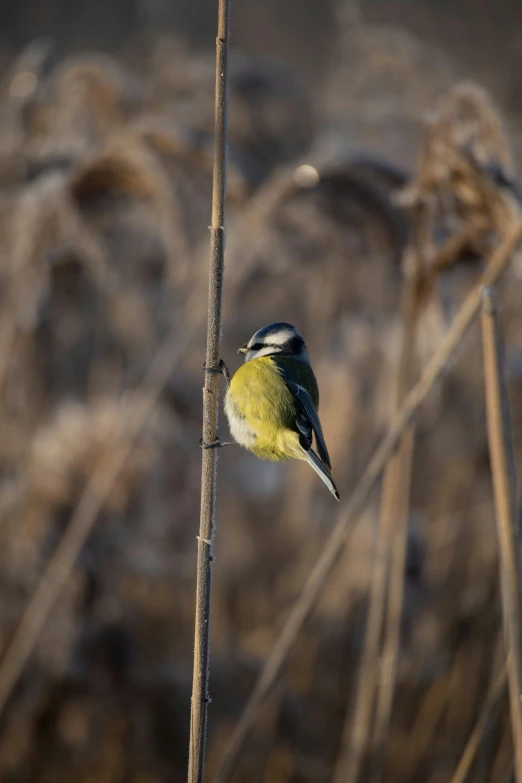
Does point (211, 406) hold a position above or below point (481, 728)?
above

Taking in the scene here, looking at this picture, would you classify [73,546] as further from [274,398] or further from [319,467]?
[319,467]

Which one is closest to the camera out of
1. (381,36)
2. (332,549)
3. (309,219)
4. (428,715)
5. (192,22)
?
(332,549)

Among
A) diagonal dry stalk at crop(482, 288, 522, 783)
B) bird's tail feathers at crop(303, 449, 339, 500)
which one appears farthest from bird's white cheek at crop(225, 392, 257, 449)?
diagonal dry stalk at crop(482, 288, 522, 783)

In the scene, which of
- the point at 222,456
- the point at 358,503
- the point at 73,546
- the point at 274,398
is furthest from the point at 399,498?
the point at 222,456

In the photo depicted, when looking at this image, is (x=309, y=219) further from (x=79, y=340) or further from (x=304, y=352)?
(x=79, y=340)

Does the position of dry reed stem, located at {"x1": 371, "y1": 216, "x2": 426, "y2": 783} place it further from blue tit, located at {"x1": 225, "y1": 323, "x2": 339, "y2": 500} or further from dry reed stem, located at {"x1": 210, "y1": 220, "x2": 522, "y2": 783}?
blue tit, located at {"x1": 225, "y1": 323, "x2": 339, "y2": 500}

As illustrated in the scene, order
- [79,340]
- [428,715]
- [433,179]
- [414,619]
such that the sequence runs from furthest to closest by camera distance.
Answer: [79,340]
[414,619]
[428,715]
[433,179]

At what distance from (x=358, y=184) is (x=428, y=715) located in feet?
3.64

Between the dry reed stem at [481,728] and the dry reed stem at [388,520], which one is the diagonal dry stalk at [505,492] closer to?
the dry reed stem at [481,728]

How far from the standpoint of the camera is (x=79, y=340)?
210 centimetres

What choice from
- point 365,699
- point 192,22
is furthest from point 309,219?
point 192,22

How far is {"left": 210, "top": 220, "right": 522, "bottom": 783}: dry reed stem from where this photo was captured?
0.80 metres

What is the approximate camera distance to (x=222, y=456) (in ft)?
6.38

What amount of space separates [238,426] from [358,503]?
17 centimetres
